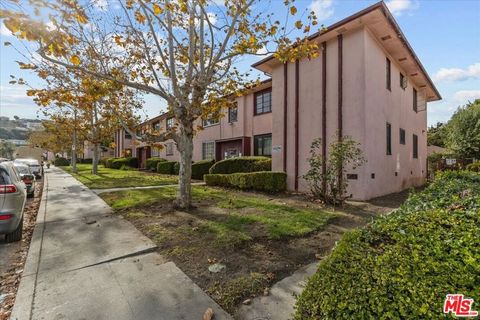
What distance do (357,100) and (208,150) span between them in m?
12.9

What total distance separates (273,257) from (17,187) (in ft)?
16.4

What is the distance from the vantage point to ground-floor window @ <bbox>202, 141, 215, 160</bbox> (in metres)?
19.7

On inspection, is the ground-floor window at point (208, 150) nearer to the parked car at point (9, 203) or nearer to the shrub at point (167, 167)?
the shrub at point (167, 167)

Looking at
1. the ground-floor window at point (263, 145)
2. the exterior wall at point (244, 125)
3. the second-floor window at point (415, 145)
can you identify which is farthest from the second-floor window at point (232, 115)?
the second-floor window at point (415, 145)

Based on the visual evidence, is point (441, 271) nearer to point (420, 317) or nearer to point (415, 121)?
point (420, 317)

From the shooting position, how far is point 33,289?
3.23m

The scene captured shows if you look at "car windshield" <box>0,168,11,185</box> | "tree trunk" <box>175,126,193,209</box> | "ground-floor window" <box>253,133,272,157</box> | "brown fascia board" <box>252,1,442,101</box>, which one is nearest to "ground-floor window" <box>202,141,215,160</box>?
"ground-floor window" <box>253,133,272,157</box>

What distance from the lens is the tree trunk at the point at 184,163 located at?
23.6ft

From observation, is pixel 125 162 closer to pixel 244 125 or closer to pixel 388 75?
pixel 244 125

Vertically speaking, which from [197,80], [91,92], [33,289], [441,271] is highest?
[197,80]

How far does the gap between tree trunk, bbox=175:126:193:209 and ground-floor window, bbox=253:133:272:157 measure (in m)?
8.41

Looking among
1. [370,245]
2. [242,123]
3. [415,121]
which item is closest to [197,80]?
[370,245]

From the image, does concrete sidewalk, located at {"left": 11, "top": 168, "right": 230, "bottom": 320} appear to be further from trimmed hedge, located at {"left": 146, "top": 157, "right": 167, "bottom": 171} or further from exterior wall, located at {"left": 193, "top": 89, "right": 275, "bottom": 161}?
trimmed hedge, located at {"left": 146, "top": 157, "right": 167, "bottom": 171}

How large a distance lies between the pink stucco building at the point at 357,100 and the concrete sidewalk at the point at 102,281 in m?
6.85
